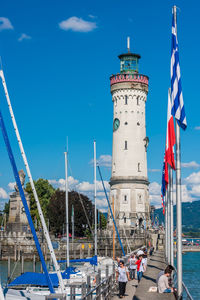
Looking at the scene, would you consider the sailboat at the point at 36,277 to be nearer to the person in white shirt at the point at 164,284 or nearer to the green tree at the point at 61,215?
the person in white shirt at the point at 164,284

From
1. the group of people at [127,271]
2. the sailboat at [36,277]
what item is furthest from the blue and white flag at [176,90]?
the group of people at [127,271]

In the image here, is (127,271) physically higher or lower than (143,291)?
higher

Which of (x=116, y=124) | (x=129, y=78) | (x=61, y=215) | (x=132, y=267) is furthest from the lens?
(x=61, y=215)

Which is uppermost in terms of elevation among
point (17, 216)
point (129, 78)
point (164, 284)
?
point (129, 78)

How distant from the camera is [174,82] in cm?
2183

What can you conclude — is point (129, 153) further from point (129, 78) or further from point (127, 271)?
point (127, 271)

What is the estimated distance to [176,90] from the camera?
2147 centimetres

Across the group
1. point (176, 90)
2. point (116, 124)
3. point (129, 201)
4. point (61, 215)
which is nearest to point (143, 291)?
point (176, 90)

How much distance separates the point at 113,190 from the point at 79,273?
51.6m

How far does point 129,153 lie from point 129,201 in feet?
26.5

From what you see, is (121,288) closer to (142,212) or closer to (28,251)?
(28,251)

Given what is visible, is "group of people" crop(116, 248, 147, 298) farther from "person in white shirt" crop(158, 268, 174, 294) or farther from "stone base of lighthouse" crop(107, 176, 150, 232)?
"stone base of lighthouse" crop(107, 176, 150, 232)

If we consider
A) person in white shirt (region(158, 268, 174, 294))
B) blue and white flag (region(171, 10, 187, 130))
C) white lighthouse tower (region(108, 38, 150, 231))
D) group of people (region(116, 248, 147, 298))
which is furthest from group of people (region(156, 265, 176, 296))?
white lighthouse tower (region(108, 38, 150, 231))

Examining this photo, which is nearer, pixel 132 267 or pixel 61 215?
pixel 132 267
